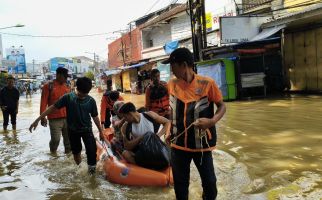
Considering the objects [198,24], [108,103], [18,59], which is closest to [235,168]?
[108,103]

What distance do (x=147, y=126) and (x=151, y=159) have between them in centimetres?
49

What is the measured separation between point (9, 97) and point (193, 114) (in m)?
10.4

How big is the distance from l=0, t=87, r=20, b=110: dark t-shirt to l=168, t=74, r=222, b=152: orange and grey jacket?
1012 centimetres

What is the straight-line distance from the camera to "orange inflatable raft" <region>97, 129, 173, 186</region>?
571 cm

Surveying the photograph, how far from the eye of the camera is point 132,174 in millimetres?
5910

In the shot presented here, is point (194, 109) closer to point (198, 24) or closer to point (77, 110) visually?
point (77, 110)

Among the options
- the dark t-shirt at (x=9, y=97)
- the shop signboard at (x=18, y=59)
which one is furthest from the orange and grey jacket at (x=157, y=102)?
the shop signboard at (x=18, y=59)

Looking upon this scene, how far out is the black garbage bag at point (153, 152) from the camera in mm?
5828

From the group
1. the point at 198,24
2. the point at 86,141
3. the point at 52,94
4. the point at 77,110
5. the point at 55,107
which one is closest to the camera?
the point at 55,107

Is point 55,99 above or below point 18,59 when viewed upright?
below

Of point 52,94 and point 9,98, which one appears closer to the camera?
point 52,94

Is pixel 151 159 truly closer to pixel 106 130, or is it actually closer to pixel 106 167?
pixel 106 167

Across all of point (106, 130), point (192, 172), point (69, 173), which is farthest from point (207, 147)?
point (106, 130)

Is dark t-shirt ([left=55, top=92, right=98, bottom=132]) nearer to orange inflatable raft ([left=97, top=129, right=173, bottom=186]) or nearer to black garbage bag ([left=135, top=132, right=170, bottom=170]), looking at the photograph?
orange inflatable raft ([left=97, top=129, right=173, bottom=186])
